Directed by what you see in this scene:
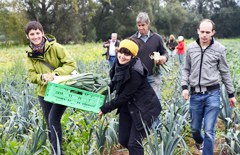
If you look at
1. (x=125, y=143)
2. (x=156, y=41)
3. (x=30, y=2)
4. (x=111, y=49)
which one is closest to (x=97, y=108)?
(x=125, y=143)

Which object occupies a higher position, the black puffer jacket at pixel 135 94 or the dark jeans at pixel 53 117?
the black puffer jacket at pixel 135 94

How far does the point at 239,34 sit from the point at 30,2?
32335 mm

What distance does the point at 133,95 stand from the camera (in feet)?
9.06

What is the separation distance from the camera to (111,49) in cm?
852

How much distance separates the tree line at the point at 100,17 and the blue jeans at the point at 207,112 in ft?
86.1

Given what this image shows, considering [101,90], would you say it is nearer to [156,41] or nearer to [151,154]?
[151,154]

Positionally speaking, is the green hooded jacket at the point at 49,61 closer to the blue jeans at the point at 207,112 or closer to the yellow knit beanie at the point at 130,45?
the yellow knit beanie at the point at 130,45

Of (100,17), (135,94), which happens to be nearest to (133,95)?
(135,94)

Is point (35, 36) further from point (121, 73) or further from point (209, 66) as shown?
point (209, 66)

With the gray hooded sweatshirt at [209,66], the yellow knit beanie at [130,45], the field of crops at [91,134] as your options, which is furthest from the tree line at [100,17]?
the yellow knit beanie at [130,45]

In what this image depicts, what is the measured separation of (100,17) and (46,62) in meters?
36.8

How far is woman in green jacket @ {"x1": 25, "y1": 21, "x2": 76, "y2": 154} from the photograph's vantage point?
9.41ft

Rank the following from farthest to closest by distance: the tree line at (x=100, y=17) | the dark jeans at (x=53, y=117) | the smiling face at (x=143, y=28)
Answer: the tree line at (x=100, y=17), the smiling face at (x=143, y=28), the dark jeans at (x=53, y=117)

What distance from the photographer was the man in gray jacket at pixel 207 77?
3002mm
